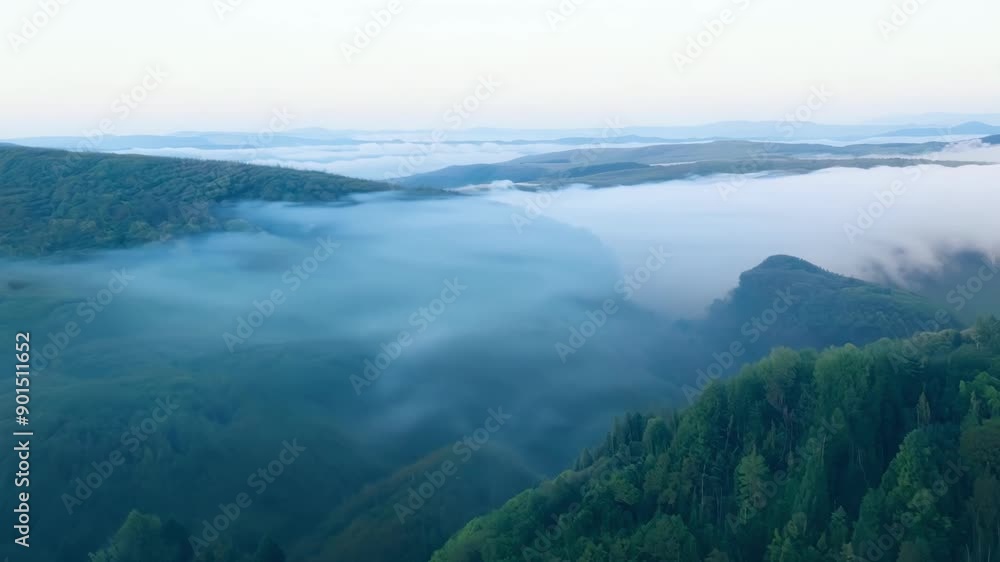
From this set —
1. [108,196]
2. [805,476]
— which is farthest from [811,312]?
[108,196]

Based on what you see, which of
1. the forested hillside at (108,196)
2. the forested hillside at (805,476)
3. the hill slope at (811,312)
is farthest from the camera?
the hill slope at (811,312)

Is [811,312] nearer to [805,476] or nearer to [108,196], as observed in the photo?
[805,476]

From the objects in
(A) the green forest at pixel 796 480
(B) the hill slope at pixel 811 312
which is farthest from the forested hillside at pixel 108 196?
(B) the hill slope at pixel 811 312

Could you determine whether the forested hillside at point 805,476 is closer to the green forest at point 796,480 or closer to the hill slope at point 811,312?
the green forest at point 796,480

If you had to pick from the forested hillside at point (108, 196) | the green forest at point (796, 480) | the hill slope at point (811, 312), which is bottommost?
the hill slope at point (811, 312)

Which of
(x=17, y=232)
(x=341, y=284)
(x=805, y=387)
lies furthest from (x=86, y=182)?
(x=805, y=387)

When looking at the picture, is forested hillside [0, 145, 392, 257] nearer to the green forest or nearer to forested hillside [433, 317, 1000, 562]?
the green forest
